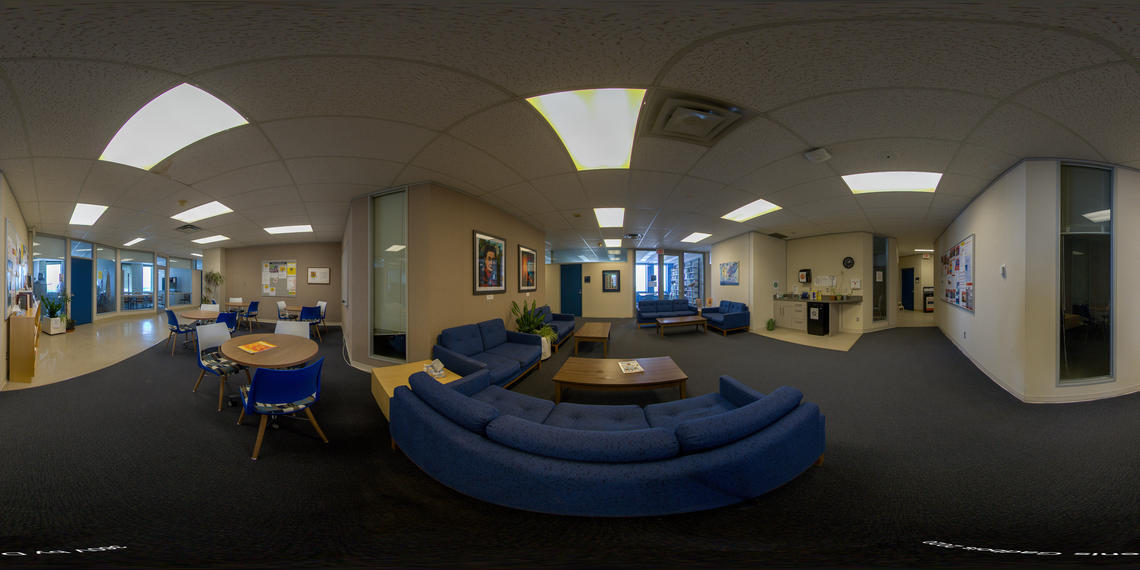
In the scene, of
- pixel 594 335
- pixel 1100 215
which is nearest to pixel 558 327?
pixel 594 335

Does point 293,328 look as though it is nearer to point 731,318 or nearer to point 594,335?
point 594,335

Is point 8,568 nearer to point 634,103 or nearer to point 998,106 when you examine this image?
point 634,103

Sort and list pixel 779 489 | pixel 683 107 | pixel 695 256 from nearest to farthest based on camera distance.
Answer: pixel 779 489
pixel 683 107
pixel 695 256

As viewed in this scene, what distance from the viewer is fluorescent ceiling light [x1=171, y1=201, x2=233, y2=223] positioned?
4.65 meters

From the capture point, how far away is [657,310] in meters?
8.64

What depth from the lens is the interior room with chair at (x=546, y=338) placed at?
1511 millimetres

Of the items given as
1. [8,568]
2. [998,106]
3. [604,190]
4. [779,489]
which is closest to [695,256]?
[604,190]

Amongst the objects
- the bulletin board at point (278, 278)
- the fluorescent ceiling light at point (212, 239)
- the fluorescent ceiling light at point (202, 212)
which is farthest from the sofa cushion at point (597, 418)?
the bulletin board at point (278, 278)

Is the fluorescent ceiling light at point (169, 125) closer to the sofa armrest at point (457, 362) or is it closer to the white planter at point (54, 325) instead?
the sofa armrest at point (457, 362)

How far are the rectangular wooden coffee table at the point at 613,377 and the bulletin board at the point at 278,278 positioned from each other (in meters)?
9.34

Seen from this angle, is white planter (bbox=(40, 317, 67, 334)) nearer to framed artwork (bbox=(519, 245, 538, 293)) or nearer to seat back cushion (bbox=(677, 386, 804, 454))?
framed artwork (bbox=(519, 245, 538, 293))

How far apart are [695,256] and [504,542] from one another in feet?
34.5

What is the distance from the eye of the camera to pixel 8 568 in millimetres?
1331

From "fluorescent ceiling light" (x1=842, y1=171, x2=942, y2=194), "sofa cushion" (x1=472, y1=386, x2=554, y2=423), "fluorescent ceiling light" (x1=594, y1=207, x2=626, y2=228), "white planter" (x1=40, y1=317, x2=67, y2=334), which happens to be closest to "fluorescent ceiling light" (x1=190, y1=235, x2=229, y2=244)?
"white planter" (x1=40, y1=317, x2=67, y2=334)
